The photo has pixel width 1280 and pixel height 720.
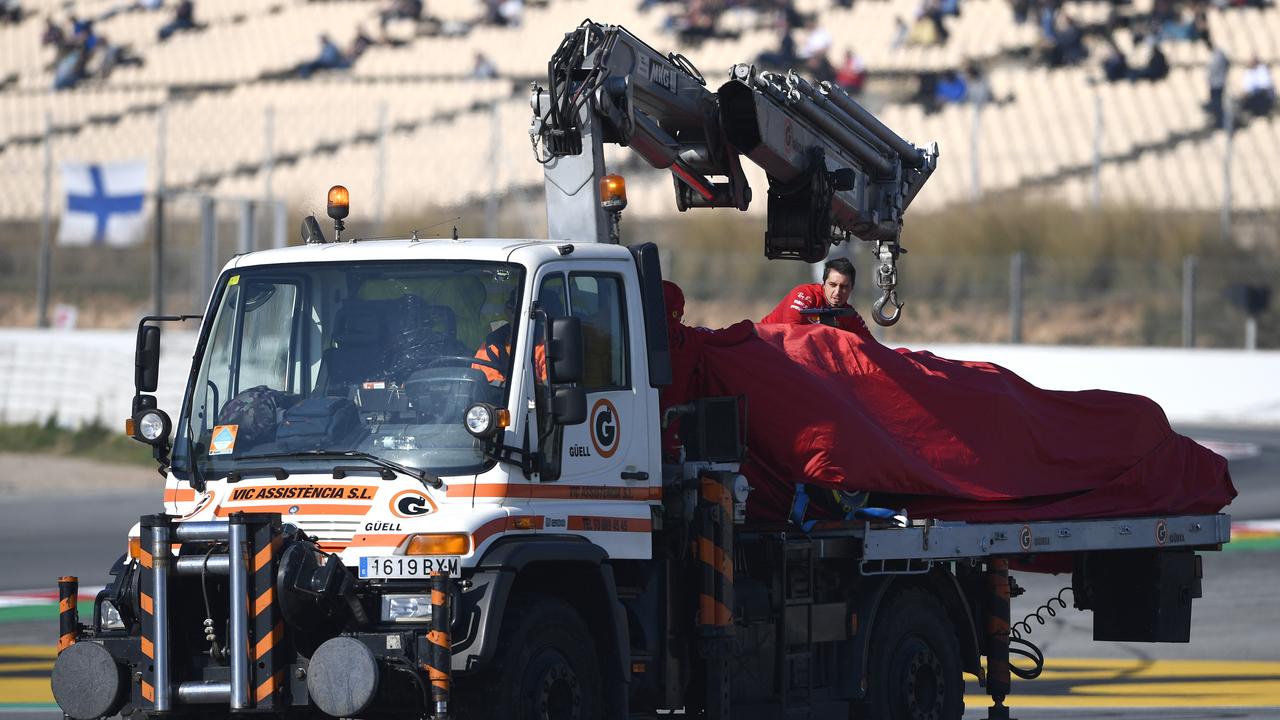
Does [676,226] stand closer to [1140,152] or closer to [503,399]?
[1140,152]

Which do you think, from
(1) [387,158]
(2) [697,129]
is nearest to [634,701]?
(2) [697,129]

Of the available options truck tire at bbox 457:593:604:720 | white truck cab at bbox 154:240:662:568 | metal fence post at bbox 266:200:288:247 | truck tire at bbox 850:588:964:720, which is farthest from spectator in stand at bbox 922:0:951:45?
truck tire at bbox 457:593:604:720

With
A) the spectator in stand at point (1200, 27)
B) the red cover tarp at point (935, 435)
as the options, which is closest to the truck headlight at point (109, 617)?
the red cover tarp at point (935, 435)

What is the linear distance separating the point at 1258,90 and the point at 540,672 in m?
28.3

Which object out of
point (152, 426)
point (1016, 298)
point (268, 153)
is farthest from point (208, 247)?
point (152, 426)

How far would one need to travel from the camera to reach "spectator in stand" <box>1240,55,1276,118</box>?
33.4 metres

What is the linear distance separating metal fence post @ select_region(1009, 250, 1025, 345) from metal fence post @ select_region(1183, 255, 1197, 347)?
2.34 m

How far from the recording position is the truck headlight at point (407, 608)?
310 inches

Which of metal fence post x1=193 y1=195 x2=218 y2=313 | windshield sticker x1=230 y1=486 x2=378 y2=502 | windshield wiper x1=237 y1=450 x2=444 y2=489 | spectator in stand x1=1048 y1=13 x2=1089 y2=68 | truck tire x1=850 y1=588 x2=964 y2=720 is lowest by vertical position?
truck tire x1=850 y1=588 x2=964 y2=720

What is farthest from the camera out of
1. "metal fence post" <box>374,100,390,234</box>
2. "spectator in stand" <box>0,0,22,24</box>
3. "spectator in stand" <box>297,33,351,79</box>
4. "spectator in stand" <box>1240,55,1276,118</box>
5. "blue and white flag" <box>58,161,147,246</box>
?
"spectator in stand" <box>0,0,22,24</box>

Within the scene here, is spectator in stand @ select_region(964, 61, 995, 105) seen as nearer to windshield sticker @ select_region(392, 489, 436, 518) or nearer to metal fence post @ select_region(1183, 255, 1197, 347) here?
metal fence post @ select_region(1183, 255, 1197, 347)

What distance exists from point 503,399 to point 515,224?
18.8m

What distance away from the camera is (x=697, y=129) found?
1075 centimetres

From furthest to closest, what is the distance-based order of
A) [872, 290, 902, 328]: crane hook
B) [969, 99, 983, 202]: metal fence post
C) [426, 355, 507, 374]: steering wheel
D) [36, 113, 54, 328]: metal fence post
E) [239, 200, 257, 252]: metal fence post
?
[969, 99, 983, 202]: metal fence post < [36, 113, 54, 328]: metal fence post < [239, 200, 257, 252]: metal fence post < [872, 290, 902, 328]: crane hook < [426, 355, 507, 374]: steering wheel
